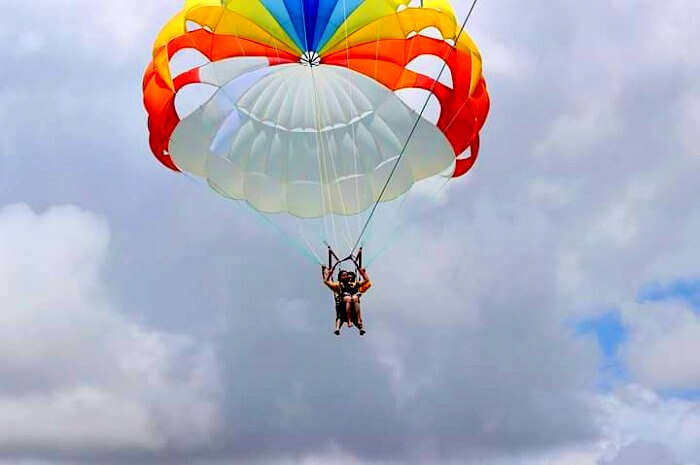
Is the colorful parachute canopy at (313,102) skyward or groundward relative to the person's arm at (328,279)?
skyward

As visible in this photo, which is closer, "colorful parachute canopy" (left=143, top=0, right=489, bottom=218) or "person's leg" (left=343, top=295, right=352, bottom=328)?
"person's leg" (left=343, top=295, right=352, bottom=328)

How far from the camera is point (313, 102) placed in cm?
3512

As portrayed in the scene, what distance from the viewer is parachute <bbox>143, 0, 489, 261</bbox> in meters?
33.8

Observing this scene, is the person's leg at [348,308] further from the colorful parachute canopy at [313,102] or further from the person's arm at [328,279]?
the colorful parachute canopy at [313,102]

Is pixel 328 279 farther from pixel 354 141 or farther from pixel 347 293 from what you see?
pixel 354 141

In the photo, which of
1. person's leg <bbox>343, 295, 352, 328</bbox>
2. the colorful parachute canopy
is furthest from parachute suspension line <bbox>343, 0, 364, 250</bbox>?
person's leg <bbox>343, 295, 352, 328</bbox>

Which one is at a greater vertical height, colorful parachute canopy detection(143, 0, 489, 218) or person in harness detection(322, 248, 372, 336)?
colorful parachute canopy detection(143, 0, 489, 218)

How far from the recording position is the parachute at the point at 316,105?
33812 mm

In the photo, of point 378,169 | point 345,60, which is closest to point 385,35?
point 345,60

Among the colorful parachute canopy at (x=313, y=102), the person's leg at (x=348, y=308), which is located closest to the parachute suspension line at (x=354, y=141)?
the colorful parachute canopy at (x=313, y=102)

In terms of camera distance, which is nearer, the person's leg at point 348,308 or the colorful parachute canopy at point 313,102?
the person's leg at point 348,308

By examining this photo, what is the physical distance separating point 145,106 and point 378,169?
5727 mm

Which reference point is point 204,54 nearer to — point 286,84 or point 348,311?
point 286,84

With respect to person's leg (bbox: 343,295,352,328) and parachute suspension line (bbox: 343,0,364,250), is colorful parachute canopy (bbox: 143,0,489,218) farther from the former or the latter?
person's leg (bbox: 343,295,352,328)
